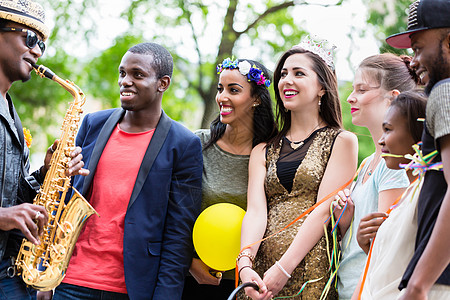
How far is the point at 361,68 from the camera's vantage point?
3.55 meters

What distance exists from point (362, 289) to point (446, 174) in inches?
31.3

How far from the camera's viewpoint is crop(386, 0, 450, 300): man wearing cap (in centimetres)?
203

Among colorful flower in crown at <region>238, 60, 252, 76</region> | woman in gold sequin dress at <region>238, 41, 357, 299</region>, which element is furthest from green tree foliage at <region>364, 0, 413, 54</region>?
woman in gold sequin dress at <region>238, 41, 357, 299</region>

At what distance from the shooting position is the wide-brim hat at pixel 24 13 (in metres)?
3.13

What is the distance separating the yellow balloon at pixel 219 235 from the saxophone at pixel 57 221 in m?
0.73

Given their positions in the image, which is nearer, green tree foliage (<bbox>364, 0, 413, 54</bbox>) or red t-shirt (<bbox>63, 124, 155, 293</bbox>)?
red t-shirt (<bbox>63, 124, 155, 293</bbox>)

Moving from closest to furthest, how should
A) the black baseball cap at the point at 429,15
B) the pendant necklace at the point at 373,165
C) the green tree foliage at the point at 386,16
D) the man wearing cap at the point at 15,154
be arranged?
the black baseball cap at the point at 429,15 < the man wearing cap at the point at 15,154 < the pendant necklace at the point at 373,165 < the green tree foliage at the point at 386,16

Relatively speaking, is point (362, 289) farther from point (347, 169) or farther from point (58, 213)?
point (58, 213)

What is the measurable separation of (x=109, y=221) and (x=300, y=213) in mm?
1273

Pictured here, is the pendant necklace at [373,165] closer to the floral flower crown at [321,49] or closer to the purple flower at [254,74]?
the floral flower crown at [321,49]

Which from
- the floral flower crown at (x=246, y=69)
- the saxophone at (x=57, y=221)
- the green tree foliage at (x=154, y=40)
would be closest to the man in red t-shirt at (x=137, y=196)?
the saxophone at (x=57, y=221)

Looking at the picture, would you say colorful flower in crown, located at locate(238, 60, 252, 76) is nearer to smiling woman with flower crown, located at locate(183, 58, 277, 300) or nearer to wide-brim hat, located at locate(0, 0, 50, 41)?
smiling woman with flower crown, located at locate(183, 58, 277, 300)

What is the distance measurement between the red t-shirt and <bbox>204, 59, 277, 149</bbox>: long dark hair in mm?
693

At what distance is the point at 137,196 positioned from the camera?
3496 mm
